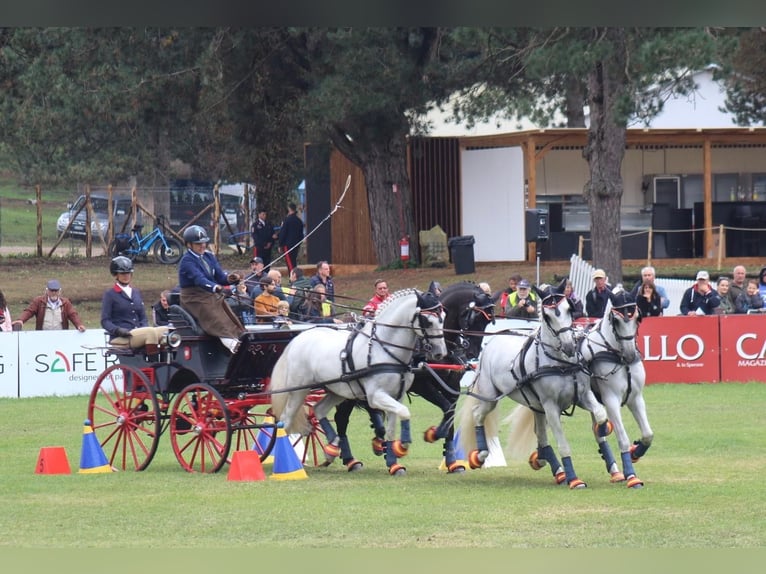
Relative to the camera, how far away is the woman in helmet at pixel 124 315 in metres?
12.7

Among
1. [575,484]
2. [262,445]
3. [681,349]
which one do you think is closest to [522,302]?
[681,349]

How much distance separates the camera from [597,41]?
76.0 feet

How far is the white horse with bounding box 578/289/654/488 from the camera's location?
11.0 m

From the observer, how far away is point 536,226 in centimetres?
Answer: 2606

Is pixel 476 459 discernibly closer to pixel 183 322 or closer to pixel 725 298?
pixel 183 322

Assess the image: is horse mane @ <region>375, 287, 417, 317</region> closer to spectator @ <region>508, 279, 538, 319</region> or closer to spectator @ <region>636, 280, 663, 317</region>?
spectator @ <region>508, 279, 538, 319</region>

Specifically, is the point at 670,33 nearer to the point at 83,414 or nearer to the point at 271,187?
the point at 83,414

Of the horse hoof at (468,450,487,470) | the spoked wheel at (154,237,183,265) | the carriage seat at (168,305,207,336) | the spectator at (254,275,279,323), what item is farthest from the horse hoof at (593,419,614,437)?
the spoked wheel at (154,237,183,265)

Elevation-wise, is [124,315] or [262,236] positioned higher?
[262,236]

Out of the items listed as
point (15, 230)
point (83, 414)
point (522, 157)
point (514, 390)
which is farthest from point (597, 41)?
point (15, 230)

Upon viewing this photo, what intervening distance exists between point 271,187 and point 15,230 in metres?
18.8

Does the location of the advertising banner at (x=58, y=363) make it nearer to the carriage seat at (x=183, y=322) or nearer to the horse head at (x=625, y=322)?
the carriage seat at (x=183, y=322)

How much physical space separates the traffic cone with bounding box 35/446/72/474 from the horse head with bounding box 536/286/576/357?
4693 millimetres

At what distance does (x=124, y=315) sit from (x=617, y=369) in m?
4.84
